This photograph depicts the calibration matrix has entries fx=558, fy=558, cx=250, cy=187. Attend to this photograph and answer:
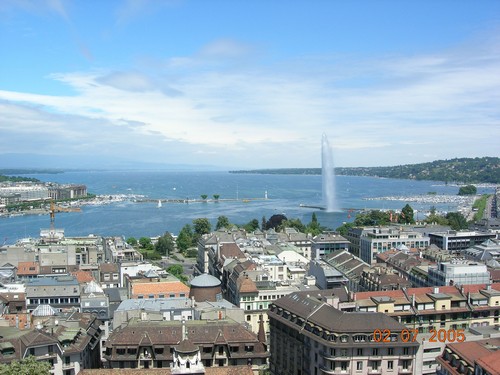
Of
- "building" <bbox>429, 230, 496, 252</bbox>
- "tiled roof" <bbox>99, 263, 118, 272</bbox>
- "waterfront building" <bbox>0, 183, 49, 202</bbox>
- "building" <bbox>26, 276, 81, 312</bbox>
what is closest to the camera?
"building" <bbox>26, 276, 81, 312</bbox>

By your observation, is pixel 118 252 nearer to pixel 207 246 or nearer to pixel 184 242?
pixel 207 246

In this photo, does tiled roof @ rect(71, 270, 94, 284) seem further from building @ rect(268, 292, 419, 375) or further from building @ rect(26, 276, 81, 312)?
building @ rect(268, 292, 419, 375)

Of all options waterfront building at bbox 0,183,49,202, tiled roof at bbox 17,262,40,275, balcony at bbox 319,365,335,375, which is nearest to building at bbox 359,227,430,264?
tiled roof at bbox 17,262,40,275

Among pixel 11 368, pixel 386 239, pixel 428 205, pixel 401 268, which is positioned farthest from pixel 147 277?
pixel 428 205
